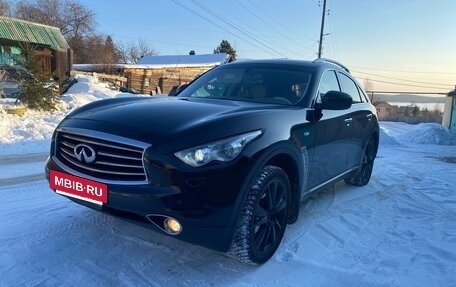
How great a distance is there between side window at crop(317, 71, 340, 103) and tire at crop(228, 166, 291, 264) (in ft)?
3.98

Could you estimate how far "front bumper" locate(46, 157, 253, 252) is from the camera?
97.7 inches

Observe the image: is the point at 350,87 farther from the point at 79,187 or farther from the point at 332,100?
the point at 79,187

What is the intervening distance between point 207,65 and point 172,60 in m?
6.39

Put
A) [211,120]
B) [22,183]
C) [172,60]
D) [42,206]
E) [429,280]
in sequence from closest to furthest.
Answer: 1. [211,120]
2. [429,280]
3. [42,206]
4. [22,183]
5. [172,60]

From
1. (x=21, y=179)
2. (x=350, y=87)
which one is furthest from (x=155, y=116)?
(x=21, y=179)

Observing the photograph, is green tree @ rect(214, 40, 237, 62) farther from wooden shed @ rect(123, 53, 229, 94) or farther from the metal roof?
the metal roof

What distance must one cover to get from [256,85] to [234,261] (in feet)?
6.15

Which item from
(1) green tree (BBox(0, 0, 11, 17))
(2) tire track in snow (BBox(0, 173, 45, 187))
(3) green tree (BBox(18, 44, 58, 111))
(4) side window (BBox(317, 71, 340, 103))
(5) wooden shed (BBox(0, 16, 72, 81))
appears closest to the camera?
(4) side window (BBox(317, 71, 340, 103))

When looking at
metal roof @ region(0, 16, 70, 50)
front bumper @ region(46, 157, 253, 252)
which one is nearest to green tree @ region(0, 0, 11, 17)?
metal roof @ region(0, 16, 70, 50)

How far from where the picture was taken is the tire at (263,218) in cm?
280

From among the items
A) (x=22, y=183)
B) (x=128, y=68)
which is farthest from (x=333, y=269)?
(x=128, y=68)

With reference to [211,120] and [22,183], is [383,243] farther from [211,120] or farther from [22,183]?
[22,183]

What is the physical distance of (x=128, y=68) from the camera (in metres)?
29.4

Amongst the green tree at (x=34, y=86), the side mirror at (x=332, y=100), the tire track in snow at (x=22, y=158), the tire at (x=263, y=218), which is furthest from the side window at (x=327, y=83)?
the green tree at (x=34, y=86)
